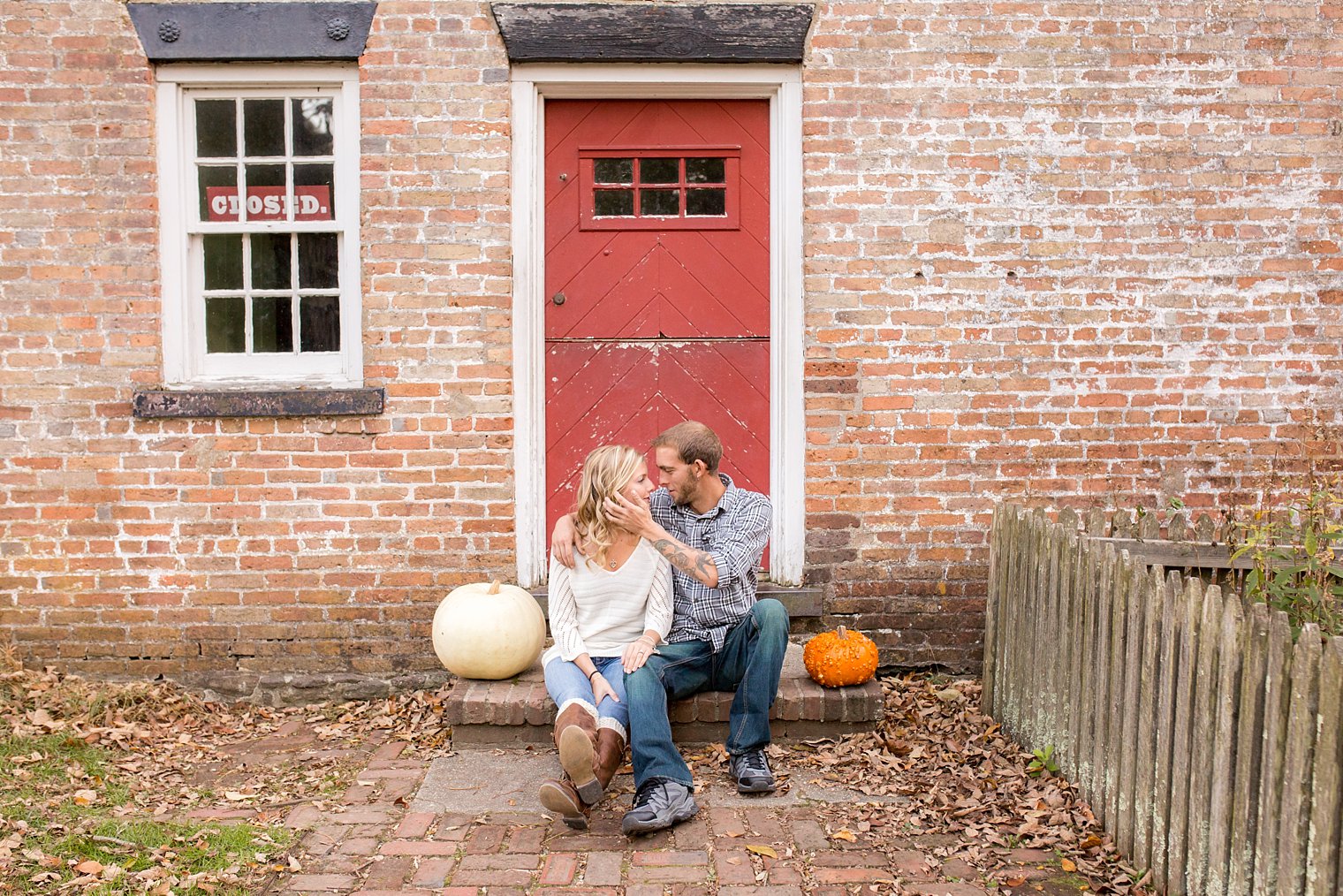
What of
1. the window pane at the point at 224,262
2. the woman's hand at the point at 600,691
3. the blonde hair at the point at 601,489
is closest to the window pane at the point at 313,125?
the window pane at the point at 224,262

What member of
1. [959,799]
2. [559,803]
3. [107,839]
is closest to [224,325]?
[107,839]

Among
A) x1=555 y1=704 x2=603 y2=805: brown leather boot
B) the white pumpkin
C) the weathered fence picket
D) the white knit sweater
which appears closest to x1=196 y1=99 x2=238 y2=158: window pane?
the white pumpkin

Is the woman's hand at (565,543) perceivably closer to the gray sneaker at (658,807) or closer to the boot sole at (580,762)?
the boot sole at (580,762)

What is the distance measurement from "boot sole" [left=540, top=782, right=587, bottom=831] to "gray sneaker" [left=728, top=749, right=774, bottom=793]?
71 cm

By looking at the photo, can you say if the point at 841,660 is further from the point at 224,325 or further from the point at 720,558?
the point at 224,325

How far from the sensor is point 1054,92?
553 cm

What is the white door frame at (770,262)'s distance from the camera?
18.2 feet

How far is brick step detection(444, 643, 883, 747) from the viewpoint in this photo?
15.2 ft

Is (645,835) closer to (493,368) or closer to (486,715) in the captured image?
(486,715)

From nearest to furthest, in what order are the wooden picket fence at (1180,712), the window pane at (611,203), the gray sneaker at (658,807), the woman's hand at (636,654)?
the wooden picket fence at (1180,712)
the gray sneaker at (658,807)
the woman's hand at (636,654)
the window pane at (611,203)

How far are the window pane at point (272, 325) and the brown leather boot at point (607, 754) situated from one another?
303 cm

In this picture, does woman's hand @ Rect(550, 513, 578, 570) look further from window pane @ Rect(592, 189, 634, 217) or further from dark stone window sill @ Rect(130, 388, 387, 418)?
window pane @ Rect(592, 189, 634, 217)

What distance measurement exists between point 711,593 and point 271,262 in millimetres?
3147

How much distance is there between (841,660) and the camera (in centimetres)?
466
